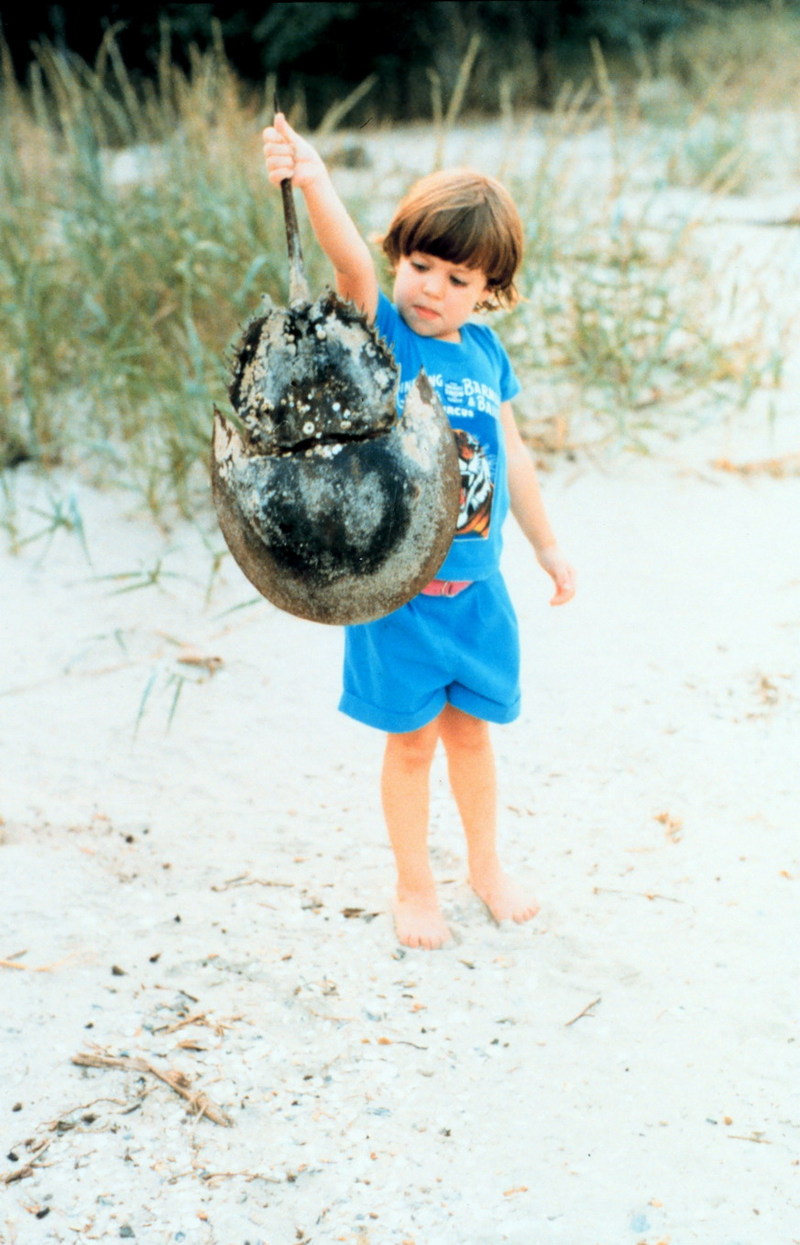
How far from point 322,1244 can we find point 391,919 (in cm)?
65

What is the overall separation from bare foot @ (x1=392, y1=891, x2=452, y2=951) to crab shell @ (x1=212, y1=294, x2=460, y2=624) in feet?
2.66

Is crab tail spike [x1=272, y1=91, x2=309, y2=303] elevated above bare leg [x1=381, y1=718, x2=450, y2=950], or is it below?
above

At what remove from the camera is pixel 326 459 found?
46.0 inches

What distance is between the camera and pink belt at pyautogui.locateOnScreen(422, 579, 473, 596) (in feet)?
5.35

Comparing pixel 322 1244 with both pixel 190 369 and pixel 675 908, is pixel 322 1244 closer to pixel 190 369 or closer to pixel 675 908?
pixel 675 908

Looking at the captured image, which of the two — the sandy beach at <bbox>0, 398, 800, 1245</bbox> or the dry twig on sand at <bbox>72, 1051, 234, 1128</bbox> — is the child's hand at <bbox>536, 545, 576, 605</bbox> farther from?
the dry twig on sand at <bbox>72, 1051, 234, 1128</bbox>

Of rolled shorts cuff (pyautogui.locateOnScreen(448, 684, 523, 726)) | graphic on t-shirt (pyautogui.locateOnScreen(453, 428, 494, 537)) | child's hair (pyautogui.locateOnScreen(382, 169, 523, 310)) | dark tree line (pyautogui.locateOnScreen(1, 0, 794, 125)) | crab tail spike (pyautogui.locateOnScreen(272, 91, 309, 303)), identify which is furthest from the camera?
dark tree line (pyautogui.locateOnScreen(1, 0, 794, 125))

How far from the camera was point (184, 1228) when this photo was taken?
132 cm

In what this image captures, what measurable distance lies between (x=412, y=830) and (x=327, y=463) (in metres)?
0.82

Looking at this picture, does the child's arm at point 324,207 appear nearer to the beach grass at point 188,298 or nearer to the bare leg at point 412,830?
the bare leg at point 412,830

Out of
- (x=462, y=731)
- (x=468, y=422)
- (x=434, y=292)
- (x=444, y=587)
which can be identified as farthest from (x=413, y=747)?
(x=434, y=292)

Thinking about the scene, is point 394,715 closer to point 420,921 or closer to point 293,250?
point 420,921

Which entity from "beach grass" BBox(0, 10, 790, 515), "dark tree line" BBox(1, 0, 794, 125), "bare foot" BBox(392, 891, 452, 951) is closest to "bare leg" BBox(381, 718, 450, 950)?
"bare foot" BBox(392, 891, 452, 951)

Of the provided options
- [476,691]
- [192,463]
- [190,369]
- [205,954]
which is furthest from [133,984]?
[190,369]
